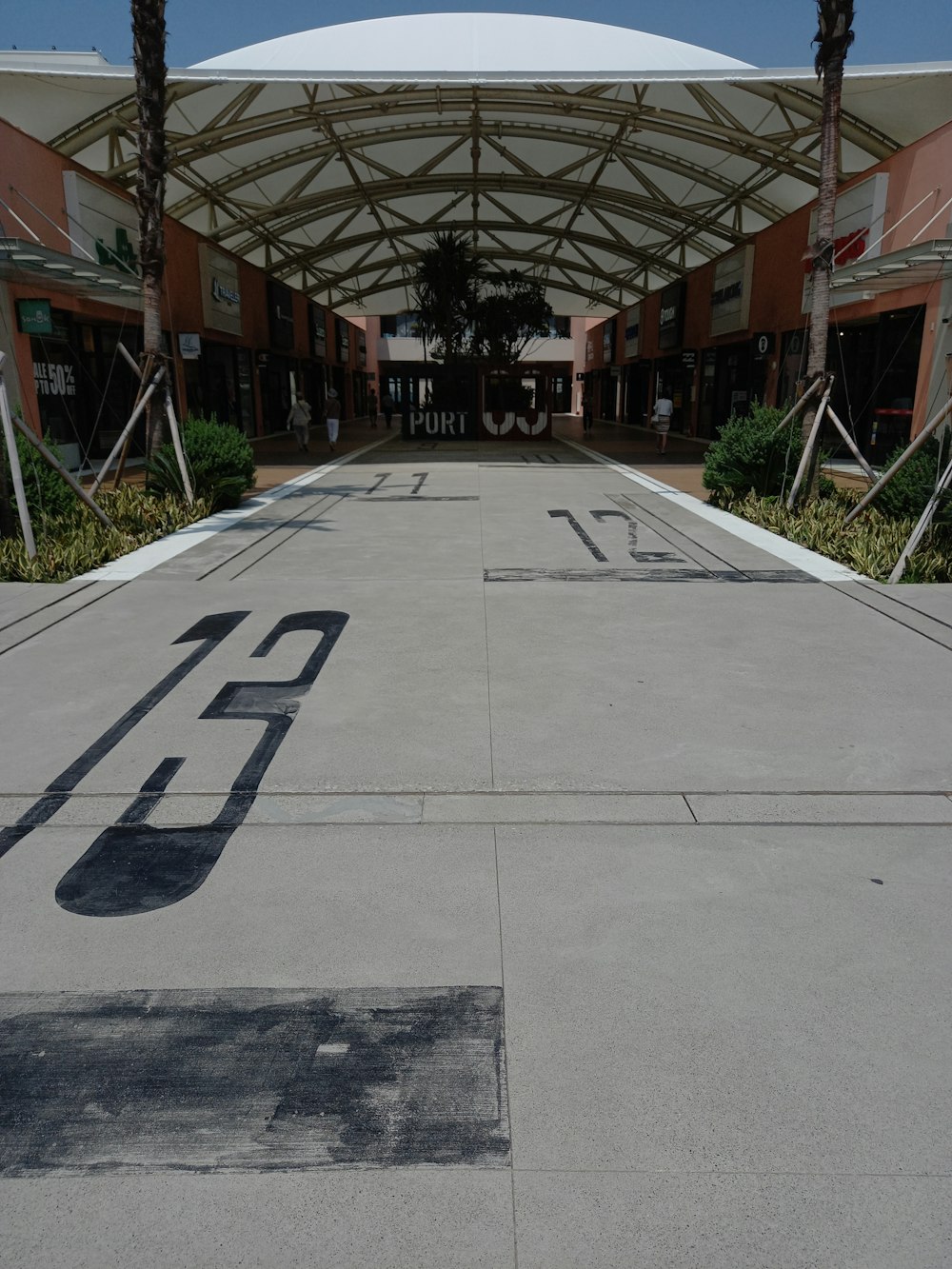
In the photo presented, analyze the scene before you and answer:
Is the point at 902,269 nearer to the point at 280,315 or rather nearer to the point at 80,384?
the point at 80,384

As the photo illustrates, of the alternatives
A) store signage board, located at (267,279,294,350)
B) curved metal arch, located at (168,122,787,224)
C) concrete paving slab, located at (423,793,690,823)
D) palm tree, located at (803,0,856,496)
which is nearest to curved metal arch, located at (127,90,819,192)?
curved metal arch, located at (168,122,787,224)

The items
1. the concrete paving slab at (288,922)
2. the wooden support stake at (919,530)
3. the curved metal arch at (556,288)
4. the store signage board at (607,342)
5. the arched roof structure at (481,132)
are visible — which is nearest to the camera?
the concrete paving slab at (288,922)

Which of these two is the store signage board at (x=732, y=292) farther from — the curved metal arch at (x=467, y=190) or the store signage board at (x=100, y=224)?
the store signage board at (x=100, y=224)

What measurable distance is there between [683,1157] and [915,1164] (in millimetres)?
635

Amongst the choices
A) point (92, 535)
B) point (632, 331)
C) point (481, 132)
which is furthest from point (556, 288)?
point (92, 535)

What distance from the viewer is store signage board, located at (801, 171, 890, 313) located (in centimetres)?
2059

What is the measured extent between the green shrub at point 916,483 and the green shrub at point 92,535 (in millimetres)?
9815

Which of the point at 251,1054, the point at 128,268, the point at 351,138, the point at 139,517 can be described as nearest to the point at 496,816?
the point at 251,1054

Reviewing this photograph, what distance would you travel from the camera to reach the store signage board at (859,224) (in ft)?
67.6

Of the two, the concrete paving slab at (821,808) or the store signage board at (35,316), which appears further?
the store signage board at (35,316)

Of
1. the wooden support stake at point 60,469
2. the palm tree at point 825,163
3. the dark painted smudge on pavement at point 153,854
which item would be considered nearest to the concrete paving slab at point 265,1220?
the dark painted smudge on pavement at point 153,854

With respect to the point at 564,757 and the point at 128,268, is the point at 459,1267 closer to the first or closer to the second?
the point at 564,757

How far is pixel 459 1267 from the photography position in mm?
2238

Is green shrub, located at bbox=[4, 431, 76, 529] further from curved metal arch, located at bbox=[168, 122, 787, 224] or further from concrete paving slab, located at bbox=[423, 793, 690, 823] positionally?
curved metal arch, located at bbox=[168, 122, 787, 224]
